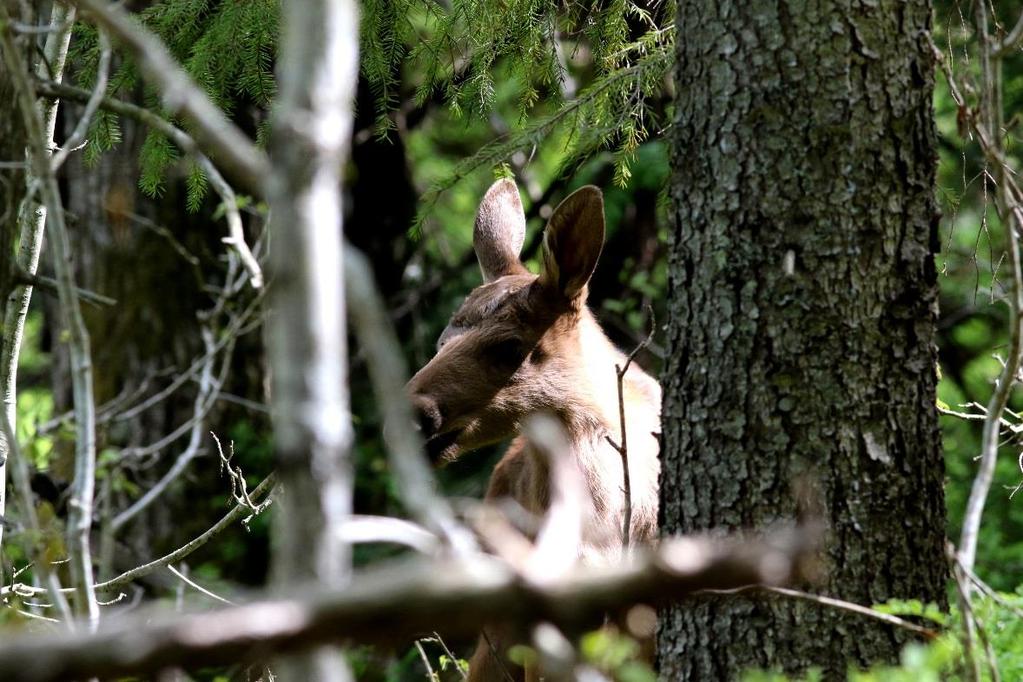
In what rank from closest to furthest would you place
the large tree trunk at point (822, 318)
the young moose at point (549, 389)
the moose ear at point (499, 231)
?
the large tree trunk at point (822, 318), the young moose at point (549, 389), the moose ear at point (499, 231)

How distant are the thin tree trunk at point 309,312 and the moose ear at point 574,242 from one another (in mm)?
4016

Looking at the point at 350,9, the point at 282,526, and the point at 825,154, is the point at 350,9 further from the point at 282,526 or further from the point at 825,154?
the point at 825,154

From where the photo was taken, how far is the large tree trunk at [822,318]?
3.72 m

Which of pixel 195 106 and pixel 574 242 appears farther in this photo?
pixel 574 242

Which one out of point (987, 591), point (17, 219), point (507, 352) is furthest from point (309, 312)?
point (507, 352)

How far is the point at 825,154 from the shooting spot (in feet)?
12.4

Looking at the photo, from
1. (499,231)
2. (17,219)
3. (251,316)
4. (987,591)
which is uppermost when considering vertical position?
(499,231)

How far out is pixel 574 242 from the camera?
6.16 m

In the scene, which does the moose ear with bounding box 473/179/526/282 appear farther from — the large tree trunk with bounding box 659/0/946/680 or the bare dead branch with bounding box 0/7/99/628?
the bare dead branch with bounding box 0/7/99/628

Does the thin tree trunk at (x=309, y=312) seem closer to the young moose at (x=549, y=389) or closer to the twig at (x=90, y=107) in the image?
the twig at (x=90, y=107)

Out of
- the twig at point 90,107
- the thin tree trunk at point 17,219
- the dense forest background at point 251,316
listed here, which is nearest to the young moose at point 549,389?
the dense forest background at point 251,316

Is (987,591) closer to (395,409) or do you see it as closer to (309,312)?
(395,409)

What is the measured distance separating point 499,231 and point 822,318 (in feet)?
12.2

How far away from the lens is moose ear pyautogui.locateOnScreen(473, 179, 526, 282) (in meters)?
7.18
